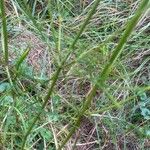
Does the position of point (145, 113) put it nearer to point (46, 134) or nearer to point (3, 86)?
point (46, 134)

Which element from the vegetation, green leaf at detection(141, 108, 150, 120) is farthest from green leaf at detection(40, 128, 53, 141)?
green leaf at detection(141, 108, 150, 120)

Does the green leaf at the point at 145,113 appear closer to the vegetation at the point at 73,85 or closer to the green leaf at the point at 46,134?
the vegetation at the point at 73,85

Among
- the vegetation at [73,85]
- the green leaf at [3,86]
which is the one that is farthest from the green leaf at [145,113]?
the green leaf at [3,86]

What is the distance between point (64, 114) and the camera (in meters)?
1.62

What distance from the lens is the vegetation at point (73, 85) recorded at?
1485 millimetres

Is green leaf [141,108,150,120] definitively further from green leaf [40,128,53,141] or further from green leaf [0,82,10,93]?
green leaf [0,82,10,93]

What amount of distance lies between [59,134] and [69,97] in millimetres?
223

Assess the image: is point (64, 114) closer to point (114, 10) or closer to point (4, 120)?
point (4, 120)

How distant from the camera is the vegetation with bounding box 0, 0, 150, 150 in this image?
149 centimetres

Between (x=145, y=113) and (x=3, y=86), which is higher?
(x=3, y=86)

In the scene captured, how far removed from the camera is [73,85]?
1.78m

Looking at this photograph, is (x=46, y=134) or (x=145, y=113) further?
(x=145, y=113)

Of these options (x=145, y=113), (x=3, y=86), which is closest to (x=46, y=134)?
(x=3, y=86)

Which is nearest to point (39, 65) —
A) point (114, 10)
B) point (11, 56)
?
point (11, 56)
